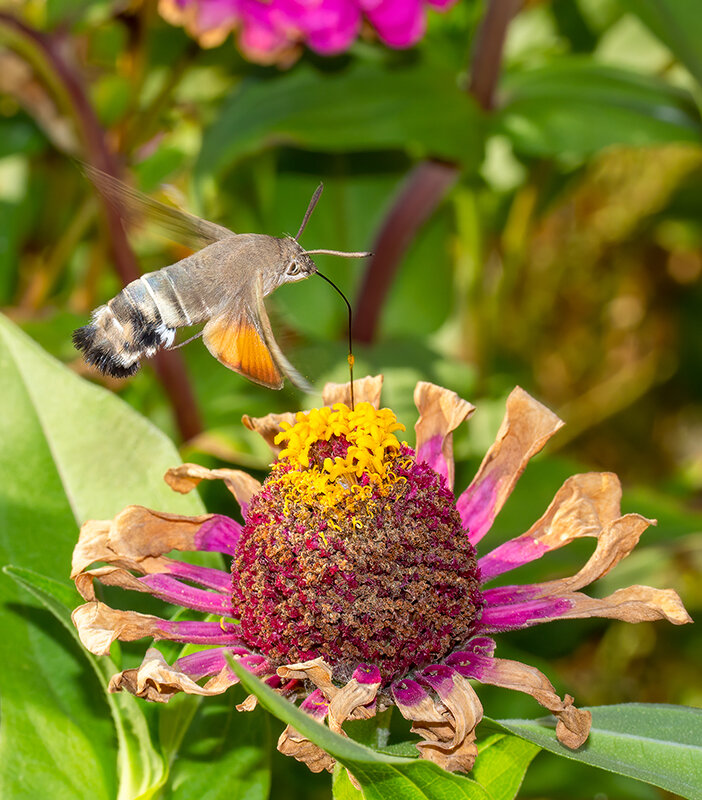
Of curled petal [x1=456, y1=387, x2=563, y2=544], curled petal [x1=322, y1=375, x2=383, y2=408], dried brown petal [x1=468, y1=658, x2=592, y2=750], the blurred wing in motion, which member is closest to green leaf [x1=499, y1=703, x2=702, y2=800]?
dried brown petal [x1=468, y1=658, x2=592, y2=750]

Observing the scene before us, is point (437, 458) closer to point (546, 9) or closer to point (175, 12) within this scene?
point (175, 12)

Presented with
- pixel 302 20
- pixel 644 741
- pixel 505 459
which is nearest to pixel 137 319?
pixel 505 459

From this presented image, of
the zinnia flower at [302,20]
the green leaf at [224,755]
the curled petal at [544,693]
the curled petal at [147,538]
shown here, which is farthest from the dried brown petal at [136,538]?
the zinnia flower at [302,20]

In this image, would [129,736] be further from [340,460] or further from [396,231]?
[396,231]

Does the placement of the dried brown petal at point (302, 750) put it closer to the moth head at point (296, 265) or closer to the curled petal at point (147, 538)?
the curled petal at point (147, 538)

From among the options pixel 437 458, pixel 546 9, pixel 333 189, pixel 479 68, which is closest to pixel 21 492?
pixel 437 458

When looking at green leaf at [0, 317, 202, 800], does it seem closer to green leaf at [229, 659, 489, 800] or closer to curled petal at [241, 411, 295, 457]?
curled petal at [241, 411, 295, 457]
